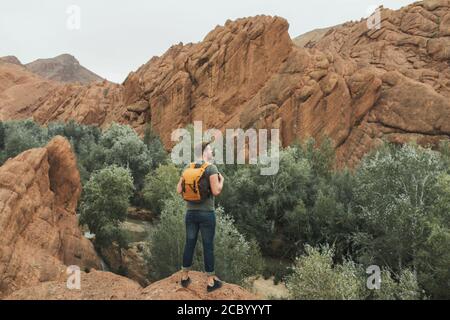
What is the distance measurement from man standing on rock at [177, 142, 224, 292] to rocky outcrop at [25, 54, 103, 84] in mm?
183955

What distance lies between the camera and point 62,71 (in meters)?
184

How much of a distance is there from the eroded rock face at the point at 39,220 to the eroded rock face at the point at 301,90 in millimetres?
39948

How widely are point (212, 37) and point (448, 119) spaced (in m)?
39.7

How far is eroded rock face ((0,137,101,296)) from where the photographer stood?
498 inches

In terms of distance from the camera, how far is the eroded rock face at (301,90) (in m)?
57.2

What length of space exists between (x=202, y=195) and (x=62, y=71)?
198 metres

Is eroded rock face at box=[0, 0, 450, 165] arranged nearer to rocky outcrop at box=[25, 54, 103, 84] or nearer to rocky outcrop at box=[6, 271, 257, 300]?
rocky outcrop at box=[6, 271, 257, 300]

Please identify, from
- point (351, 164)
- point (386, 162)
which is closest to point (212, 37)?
point (351, 164)

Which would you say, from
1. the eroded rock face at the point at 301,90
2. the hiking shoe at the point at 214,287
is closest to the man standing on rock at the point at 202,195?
the hiking shoe at the point at 214,287

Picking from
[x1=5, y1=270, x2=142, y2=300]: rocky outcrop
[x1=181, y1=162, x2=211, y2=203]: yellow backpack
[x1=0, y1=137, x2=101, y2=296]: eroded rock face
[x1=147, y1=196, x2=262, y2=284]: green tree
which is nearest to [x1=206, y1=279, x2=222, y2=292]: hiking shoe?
[x1=5, y1=270, x2=142, y2=300]: rocky outcrop

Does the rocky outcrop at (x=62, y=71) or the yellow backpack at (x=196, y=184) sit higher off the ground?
the rocky outcrop at (x=62, y=71)

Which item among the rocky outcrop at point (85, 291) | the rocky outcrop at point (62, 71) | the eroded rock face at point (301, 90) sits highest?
the rocky outcrop at point (62, 71)

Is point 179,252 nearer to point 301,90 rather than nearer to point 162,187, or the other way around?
point 162,187

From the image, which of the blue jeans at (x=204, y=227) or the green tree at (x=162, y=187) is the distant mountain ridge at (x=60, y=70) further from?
the blue jeans at (x=204, y=227)
